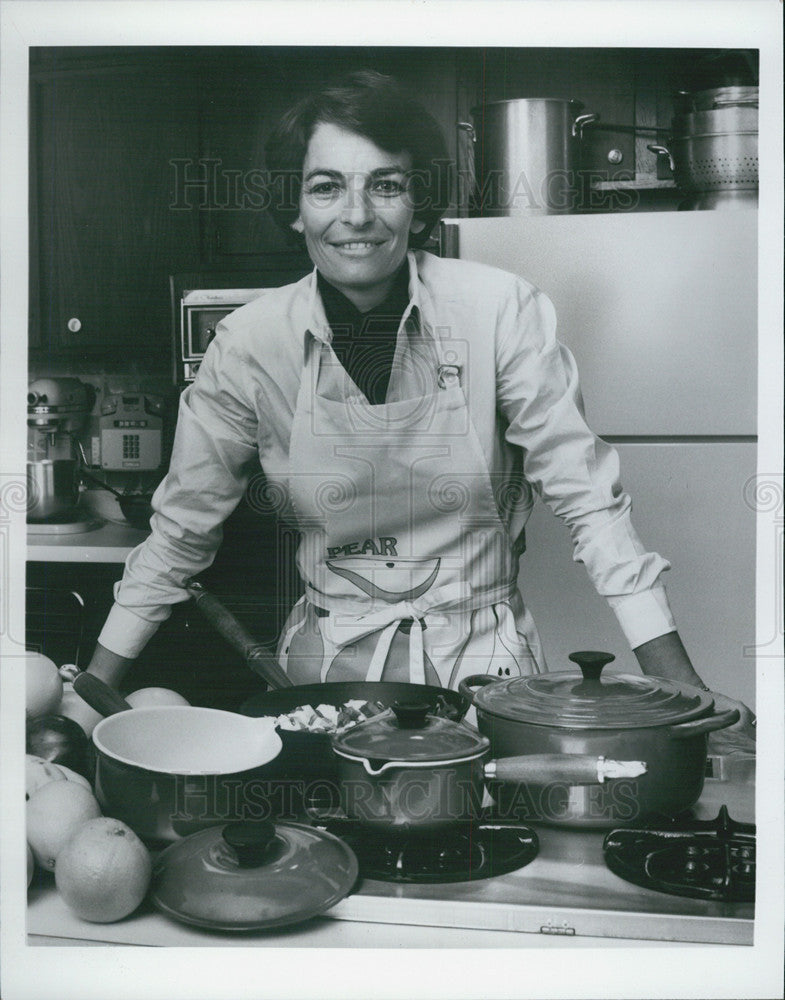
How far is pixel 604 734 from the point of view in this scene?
97 cm

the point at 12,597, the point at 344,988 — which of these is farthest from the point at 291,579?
the point at 344,988

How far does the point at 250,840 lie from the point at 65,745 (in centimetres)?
27

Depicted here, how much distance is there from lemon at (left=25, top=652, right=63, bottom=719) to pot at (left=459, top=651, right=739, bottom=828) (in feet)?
1.55

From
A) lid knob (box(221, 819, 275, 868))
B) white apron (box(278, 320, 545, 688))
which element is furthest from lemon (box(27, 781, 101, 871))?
white apron (box(278, 320, 545, 688))

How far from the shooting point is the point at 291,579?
1303mm

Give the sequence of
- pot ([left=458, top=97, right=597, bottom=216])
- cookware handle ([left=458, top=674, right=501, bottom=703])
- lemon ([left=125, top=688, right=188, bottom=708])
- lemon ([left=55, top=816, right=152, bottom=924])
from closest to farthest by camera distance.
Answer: lemon ([left=55, top=816, right=152, bottom=924]), cookware handle ([left=458, top=674, right=501, bottom=703]), lemon ([left=125, top=688, right=188, bottom=708]), pot ([left=458, top=97, right=597, bottom=216])

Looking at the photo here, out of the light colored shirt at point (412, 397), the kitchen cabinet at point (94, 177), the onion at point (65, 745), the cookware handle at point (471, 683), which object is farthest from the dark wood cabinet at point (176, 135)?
the cookware handle at point (471, 683)

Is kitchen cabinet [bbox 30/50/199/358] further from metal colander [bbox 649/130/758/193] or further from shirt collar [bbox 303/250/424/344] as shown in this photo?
metal colander [bbox 649/130/758/193]

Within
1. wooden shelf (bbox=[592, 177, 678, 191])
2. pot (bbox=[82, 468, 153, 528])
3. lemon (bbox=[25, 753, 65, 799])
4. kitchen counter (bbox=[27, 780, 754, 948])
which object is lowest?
kitchen counter (bbox=[27, 780, 754, 948])

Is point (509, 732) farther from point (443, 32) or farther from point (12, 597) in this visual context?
point (443, 32)

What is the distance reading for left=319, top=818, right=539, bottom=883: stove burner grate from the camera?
94 cm

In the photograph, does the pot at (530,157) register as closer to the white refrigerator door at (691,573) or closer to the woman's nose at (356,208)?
the woman's nose at (356,208)

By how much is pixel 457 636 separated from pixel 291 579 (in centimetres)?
22

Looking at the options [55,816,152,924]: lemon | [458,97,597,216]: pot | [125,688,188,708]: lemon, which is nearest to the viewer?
[55,816,152,924]: lemon
